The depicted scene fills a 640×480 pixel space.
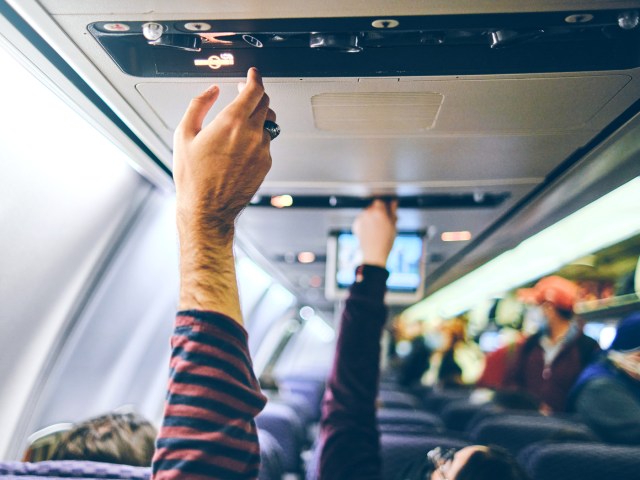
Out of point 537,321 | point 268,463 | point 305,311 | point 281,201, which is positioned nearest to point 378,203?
point 281,201

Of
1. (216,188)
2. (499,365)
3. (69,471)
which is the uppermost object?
(216,188)

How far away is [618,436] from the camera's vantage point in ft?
9.11

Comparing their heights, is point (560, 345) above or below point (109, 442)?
above

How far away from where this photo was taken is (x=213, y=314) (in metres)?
0.91

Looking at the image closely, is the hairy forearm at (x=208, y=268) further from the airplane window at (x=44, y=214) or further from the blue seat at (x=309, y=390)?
the blue seat at (x=309, y=390)

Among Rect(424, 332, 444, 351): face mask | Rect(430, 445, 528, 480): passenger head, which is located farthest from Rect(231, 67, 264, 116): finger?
Rect(424, 332, 444, 351): face mask

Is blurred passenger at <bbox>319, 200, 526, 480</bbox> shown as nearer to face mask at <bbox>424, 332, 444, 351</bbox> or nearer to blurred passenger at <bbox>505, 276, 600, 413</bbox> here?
blurred passenger at <bbox>505, 276, 600, 413</bbox>

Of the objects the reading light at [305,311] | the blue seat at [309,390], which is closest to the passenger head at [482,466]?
the blue seat at [309,390]

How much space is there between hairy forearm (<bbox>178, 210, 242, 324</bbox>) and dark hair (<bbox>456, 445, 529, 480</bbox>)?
0.98 meters

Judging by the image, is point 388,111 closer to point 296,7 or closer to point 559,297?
point 296,7

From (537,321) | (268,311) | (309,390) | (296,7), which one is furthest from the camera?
(268,311)

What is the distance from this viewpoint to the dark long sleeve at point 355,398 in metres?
1.64

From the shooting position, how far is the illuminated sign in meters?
1.57

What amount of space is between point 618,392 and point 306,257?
11.1 feet
